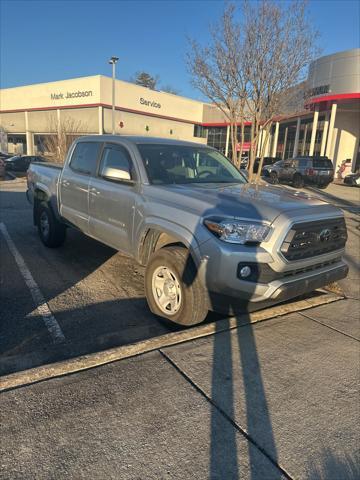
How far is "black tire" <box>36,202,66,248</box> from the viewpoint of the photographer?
6484 millimetres

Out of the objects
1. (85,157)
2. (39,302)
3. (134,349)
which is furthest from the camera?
(85,157)

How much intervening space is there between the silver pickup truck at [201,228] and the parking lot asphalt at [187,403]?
45 cm

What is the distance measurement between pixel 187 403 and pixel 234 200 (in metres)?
1.90

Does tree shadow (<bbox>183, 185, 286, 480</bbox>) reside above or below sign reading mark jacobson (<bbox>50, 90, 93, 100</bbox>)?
below

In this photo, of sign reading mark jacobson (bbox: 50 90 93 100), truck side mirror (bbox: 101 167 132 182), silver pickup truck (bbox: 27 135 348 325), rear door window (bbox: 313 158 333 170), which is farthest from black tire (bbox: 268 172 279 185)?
sign reading mark jacobson (bbox: 50 90 93 100)

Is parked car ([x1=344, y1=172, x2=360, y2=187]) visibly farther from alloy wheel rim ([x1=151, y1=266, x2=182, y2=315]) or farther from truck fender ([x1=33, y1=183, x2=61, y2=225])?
alloy wheel rim ([x1=151, y1=266, x2=182, y2=315])

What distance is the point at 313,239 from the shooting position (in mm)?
3572

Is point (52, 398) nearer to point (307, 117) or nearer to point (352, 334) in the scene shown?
point (352, 334)

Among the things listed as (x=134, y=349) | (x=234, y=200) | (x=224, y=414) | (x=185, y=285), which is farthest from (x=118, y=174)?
(x=224, y=414)

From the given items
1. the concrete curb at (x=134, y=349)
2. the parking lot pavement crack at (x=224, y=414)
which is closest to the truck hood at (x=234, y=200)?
the concrete curb at (x=134, y=349)

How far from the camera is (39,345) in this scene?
3.53 m

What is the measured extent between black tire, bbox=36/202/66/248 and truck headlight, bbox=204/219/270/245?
12.9ft

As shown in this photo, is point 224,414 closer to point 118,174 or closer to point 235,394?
point 235,394

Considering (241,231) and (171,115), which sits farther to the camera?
(171,115)
